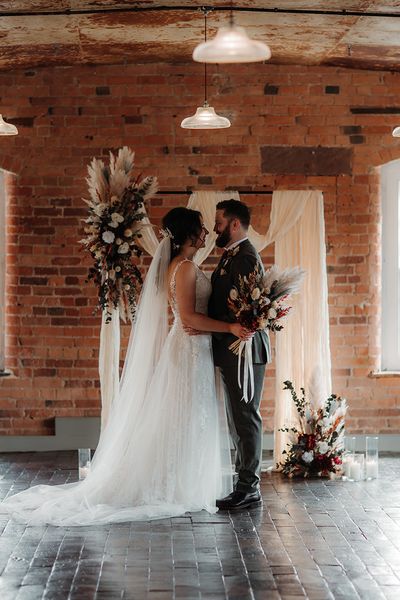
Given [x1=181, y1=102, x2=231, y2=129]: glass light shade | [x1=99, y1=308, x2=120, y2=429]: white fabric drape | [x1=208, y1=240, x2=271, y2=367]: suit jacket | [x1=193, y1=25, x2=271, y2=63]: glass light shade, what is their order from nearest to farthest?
[x1=193, y1=25, x2=271, y2=63]: glass light shade
[x1=208, y1=240, x2=271, y2=367]: suit jacket
[x1=181, y1=102, x2=231, y2=129]: glass light shade
[x1=99, y1=308, x2=120, y2=429]: white fabric drape

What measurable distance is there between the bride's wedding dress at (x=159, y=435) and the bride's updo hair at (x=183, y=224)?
4.8 inches

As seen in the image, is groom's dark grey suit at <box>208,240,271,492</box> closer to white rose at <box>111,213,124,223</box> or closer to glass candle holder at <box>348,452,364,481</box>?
white rose at <box>111,213,124,223</box>

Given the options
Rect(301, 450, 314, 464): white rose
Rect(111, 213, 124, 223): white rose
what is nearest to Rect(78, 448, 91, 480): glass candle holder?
Rect(301, 450, 314, 464): white rose

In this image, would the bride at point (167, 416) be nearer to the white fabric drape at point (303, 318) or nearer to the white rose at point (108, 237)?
the white rose at point (108, 237)

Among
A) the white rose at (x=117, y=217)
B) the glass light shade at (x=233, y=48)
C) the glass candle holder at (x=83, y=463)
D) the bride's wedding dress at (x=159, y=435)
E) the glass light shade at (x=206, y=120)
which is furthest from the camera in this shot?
the glass candle holder at (x=83, y=463)

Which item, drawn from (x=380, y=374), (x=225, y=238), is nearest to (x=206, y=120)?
(x=225, y=238)

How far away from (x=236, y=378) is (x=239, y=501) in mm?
806

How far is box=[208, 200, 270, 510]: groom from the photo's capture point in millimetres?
A: 6684

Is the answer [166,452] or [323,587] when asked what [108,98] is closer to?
[166,452]

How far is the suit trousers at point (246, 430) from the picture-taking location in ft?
22.0

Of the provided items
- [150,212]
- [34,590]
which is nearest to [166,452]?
[34,590]

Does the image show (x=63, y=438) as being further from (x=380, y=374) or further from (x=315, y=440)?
(x=380, y=374)

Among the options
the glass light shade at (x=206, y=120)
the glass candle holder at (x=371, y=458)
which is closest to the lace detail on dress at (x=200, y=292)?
the glass light shade at (x=206, y=120)

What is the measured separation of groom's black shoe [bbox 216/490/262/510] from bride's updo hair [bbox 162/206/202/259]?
1.70 meters
